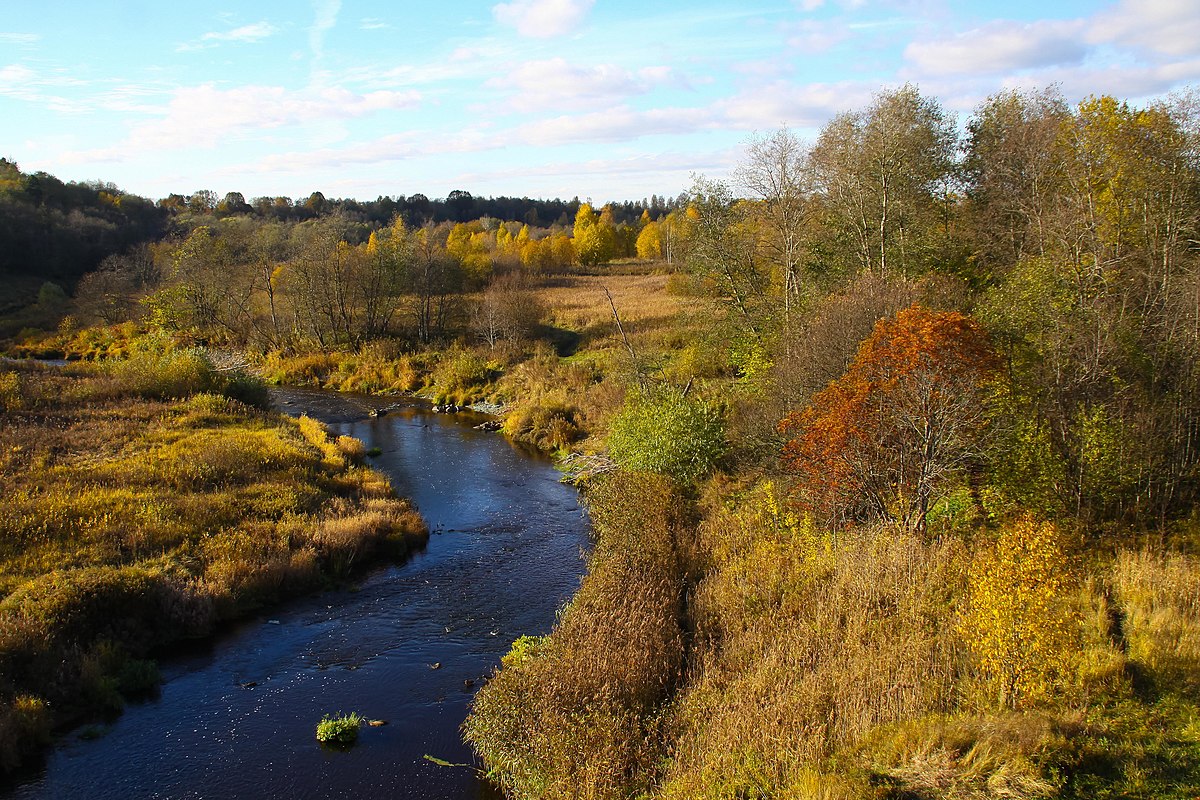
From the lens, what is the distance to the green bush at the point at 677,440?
23.0 m

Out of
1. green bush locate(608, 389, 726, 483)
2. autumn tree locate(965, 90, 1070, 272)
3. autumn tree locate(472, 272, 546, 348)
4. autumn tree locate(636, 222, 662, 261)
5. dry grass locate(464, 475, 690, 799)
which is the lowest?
dry grass locate(464, 475, 690, 799)

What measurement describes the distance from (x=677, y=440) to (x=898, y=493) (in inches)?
338

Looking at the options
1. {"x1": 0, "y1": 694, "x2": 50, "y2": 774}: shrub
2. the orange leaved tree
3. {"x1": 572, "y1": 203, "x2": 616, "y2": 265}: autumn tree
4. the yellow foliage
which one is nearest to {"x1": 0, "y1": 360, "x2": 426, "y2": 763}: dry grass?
→ {"x1": 0, "y1": 694, "x2": 50, "y2": 774}: shrub

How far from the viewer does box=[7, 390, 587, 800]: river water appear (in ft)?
39.2

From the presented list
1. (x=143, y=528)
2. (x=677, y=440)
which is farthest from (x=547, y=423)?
(x=143, y=528)

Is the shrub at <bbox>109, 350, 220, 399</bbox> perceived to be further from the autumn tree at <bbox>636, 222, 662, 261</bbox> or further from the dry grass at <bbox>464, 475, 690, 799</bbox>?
the autumn tree at <bbox>636, 222, 662, 261</bbox>

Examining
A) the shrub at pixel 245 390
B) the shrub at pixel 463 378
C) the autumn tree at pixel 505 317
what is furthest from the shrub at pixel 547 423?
the autumn tree at pixel 505 317

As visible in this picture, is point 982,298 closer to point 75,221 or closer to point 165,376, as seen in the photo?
point 165,376

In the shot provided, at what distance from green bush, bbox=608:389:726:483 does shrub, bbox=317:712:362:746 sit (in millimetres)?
12233

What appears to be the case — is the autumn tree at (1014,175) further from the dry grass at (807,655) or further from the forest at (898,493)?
the dry grass at (807,655)

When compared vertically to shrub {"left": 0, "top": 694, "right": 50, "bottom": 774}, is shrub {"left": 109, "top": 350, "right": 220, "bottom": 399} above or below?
above

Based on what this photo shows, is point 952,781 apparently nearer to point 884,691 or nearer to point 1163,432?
point 884,691

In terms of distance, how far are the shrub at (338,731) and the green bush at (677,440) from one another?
12.2 m

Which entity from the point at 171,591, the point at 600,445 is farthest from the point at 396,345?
the point at 171,591
